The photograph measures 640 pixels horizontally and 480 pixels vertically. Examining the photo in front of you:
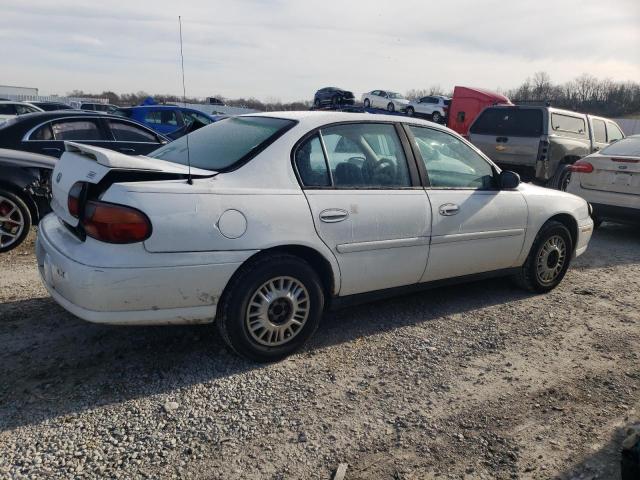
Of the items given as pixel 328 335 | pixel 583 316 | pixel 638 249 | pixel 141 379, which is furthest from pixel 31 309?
pixel 638 249

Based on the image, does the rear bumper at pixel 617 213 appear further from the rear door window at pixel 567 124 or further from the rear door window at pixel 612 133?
the rear door window at pixel 612 133

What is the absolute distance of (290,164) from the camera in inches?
129

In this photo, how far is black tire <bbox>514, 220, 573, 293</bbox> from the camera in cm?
464

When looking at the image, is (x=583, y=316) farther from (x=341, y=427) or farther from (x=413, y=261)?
(x=341, y=427)

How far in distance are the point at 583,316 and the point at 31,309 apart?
4442 millimetres

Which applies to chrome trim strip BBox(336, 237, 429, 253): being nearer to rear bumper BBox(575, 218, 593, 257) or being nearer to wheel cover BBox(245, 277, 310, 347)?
wheel cover BBox(245, 277, 310, 347)

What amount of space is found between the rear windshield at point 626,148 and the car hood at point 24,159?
749 centimetres

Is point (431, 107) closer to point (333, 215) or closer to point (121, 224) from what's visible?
point (333, 215)

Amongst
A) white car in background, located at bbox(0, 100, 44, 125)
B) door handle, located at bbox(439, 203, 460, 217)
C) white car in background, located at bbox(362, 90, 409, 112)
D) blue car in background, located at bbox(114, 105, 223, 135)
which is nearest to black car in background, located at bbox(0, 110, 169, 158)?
door handle, located at bbox(439, 203, 460, 217)

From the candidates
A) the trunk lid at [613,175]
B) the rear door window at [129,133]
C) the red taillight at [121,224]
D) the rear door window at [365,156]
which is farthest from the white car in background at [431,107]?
the red taillight at [121,224]

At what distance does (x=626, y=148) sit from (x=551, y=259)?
3.90m

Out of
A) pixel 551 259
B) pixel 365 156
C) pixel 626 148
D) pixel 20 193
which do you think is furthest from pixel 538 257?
pixel 20 193

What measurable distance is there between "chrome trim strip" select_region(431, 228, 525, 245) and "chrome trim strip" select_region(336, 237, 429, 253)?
0.13 metres

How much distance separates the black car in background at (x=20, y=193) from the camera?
5380 millimetres
